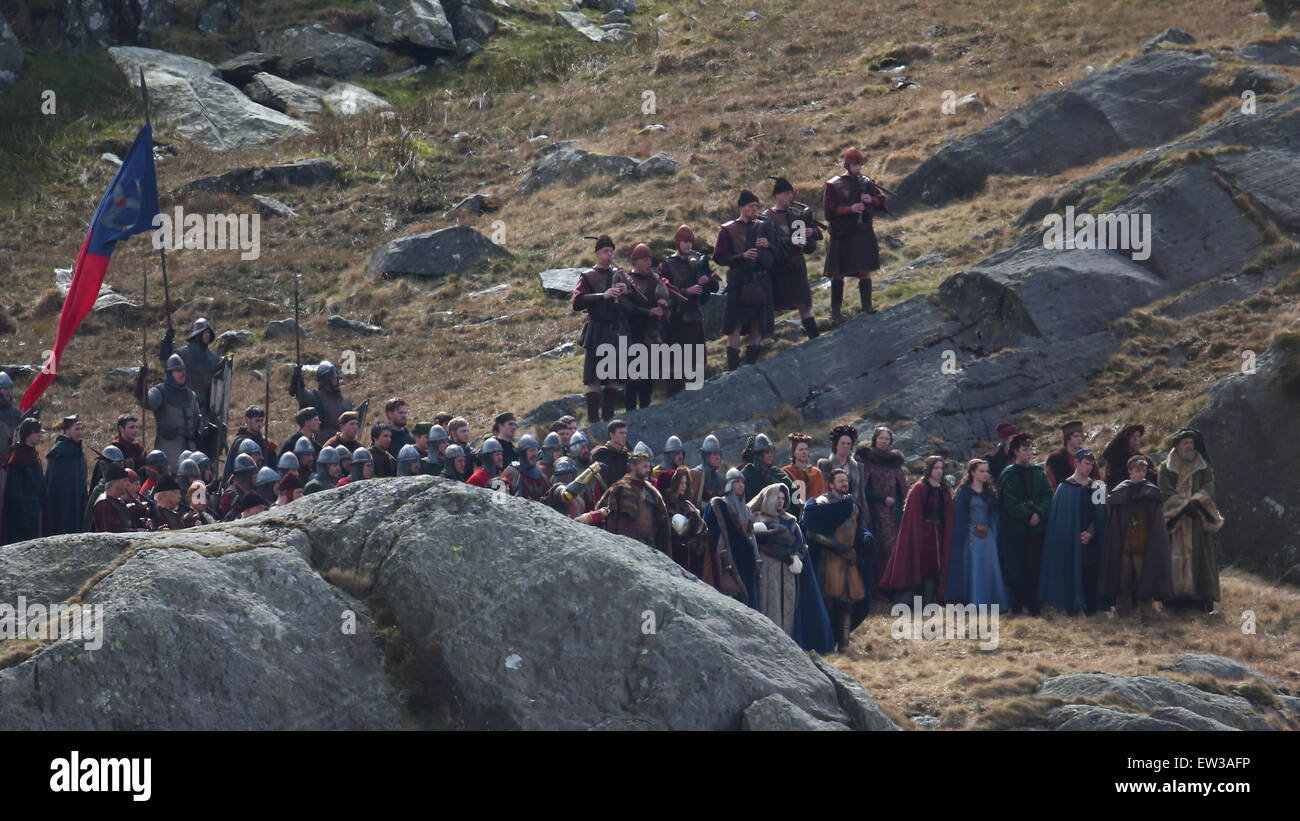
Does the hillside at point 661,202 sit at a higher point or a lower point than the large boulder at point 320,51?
lower

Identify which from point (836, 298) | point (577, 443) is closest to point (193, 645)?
point (577, 443)

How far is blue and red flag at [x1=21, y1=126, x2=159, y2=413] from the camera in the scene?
655 inches

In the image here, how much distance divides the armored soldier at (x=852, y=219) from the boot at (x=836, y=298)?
330 mm

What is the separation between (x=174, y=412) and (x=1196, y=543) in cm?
1086

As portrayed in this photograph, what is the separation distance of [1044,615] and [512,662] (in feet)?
24.3

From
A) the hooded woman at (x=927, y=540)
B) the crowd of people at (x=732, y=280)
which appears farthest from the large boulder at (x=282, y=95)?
the hooded woman at (x=927, y=540)

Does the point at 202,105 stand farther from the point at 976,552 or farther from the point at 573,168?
the point at 976,552

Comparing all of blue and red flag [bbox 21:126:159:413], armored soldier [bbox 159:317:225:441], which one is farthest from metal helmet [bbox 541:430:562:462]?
blue and red flag [bbox 21:126:159:413]

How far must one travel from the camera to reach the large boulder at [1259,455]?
16.1 meters

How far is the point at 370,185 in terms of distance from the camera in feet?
115

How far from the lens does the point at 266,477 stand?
14195 millimetres

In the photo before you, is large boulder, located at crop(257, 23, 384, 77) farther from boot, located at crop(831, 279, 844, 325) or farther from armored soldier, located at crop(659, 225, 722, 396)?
armored soldier, located at crop(659, 225, 722, 396)

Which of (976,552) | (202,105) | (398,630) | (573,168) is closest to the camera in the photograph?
(398,630)

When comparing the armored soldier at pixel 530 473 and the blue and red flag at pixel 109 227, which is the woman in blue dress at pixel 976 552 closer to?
the armored soldier at pixel 530 473
